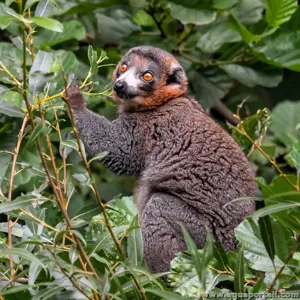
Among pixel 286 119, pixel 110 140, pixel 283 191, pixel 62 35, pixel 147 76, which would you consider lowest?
pixel 286 119

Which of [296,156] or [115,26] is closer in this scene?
[296,156]

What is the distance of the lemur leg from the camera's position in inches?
199

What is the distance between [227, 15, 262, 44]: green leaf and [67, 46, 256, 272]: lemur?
1293mm

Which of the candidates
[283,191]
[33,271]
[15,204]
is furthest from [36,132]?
[283,191]

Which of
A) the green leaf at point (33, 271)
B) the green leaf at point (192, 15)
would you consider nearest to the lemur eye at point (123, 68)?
the green leaf at point (192, 15)

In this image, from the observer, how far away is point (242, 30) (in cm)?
723

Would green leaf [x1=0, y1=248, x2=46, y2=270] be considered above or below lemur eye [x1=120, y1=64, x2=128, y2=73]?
above

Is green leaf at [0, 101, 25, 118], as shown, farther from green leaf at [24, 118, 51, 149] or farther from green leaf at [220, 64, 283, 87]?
green leaf at [220, 64, 283, 87]

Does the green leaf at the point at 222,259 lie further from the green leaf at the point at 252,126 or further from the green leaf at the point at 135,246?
the green leaf at the point at 252,126

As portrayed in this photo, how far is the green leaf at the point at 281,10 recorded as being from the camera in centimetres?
703

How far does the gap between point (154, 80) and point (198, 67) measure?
1.95 metres

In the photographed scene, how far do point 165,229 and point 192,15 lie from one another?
9.71ft

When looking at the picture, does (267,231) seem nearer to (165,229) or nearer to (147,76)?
(165,229)

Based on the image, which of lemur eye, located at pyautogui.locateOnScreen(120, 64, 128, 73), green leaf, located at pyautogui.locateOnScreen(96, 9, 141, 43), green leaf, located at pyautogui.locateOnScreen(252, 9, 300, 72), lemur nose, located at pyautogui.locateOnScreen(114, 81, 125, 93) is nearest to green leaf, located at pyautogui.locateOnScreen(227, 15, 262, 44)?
green leaf, located at pyautogui.locateOnScreen(252, 9, 300, 72)
